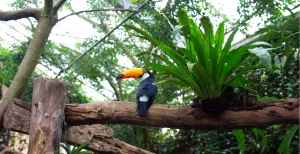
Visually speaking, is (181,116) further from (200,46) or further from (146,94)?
(200,46)

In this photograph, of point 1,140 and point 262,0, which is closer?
point 262,0

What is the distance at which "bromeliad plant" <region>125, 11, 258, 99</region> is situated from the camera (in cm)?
177

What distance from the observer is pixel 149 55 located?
2920mm

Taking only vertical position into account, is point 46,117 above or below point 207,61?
below

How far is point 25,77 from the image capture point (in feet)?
8.82

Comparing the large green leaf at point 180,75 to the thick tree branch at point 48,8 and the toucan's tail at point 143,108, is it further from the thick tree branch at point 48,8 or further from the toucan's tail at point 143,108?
the thick tree branch at point 48,8

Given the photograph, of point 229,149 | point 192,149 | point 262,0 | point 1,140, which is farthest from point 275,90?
point 1,140

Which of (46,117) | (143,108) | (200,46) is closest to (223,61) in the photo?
(200,46)

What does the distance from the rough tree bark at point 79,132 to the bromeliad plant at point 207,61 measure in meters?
0.90

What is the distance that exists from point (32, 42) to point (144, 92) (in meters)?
1.20

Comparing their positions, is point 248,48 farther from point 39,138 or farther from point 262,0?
point 262,0

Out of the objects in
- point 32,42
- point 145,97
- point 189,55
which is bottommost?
point 145,97

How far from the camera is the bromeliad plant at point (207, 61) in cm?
177

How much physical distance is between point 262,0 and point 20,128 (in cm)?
257
